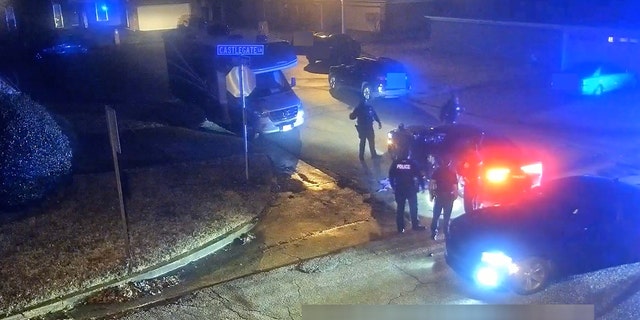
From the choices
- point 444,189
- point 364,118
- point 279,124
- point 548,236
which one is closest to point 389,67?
point 279,124

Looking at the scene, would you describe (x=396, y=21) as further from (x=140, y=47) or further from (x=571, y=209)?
(x=571, y=209)

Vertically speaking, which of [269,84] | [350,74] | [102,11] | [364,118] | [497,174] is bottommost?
[350,74]

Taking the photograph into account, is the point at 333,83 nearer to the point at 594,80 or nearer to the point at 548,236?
the point at 594,80

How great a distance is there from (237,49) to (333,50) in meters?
19.7

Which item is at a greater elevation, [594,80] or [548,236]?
[548,236]

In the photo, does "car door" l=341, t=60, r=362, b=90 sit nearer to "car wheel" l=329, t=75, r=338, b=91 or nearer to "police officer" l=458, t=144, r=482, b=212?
"car wheel" l=329, t=75, r=338, b=91

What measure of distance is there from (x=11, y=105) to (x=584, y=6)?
81.5 ft

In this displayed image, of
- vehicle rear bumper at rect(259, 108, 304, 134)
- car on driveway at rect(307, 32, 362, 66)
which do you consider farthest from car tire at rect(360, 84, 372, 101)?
car on driveway at rect(307, 32, 362, 66)

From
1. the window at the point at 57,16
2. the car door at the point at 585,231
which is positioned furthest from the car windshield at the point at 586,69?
the window at the point at 57,16

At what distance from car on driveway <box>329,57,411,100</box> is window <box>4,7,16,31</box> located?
49.3ft

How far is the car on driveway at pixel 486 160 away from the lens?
11.2 m

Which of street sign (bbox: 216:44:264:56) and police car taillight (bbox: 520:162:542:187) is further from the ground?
street sign (bbox: 216:44:264:56)

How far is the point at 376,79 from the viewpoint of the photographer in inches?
867

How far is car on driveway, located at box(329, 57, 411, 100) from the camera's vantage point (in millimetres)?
22078
